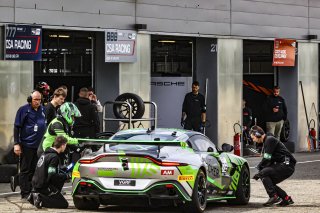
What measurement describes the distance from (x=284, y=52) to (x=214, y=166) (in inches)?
614

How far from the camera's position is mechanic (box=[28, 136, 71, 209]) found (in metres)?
14.8

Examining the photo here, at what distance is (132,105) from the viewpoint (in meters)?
23.6

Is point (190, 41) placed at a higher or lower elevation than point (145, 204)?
higher

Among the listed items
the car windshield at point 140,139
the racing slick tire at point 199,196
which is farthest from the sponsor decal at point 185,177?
the car windshield at point 140,139

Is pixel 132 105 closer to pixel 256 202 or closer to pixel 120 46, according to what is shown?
pixel 120 46

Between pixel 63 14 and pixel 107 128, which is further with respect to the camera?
pixel 107 128

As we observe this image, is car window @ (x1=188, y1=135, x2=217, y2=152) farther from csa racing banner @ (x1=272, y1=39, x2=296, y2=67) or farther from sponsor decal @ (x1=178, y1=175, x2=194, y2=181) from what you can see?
csa racing banner @ (x1=272, y1=39, x2=296, y2=67)

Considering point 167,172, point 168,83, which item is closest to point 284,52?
point 168,83

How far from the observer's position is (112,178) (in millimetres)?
14086

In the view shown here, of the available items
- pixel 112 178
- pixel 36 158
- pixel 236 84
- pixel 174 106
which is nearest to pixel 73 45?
pixel 174 106

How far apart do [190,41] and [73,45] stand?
15.3 feet

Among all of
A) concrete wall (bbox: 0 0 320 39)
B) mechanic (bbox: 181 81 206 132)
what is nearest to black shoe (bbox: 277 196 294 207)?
concrete wall (bbox: 0 0 320 39)

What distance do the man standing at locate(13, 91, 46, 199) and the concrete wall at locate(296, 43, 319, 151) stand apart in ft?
52.5

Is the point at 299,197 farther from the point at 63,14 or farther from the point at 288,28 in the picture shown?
the point at 288,28
